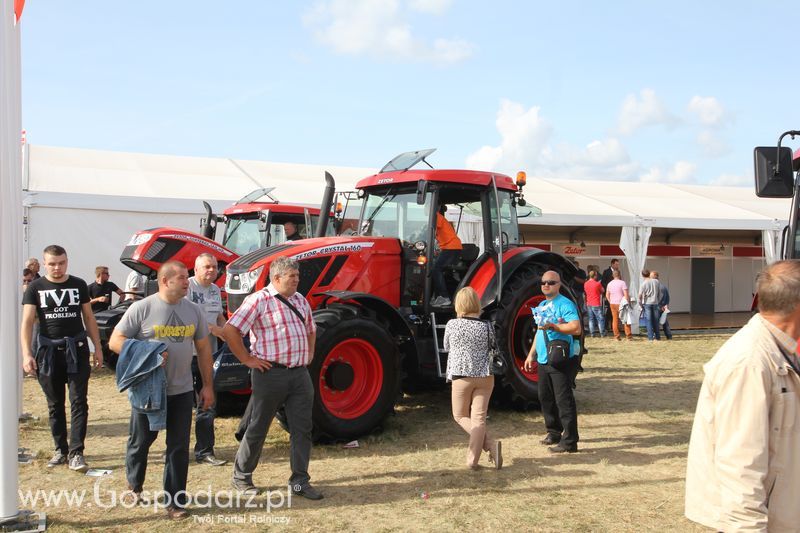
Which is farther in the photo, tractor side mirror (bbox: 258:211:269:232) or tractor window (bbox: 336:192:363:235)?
tractor side mirror (bbox: 258:211:269:232)

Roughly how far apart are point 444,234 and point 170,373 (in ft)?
10.2

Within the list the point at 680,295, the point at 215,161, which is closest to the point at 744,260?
the point at 680,295

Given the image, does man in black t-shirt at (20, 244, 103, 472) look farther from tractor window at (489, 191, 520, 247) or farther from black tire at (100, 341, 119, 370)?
black tire at (100, 341, 119, 370)

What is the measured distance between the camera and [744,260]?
66.0 ft

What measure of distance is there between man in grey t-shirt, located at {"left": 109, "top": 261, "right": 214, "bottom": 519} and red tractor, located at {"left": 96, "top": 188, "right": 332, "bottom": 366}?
4112mm

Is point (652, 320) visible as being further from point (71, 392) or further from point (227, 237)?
point (71, 392)

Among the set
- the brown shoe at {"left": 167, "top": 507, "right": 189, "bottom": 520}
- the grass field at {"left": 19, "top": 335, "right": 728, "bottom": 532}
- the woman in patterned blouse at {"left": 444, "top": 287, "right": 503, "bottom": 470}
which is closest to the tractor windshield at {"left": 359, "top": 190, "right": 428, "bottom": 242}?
the woman in patterned blouse at {"left": 444, "top": 287, "right": 503, "bottom": 470}

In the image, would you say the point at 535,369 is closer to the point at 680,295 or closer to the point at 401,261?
the point at 401,261

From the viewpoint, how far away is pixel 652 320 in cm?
1328

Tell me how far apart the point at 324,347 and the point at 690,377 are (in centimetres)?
596

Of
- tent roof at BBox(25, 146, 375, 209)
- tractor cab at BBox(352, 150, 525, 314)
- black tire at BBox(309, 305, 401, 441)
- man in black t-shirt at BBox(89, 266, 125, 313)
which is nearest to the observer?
black tire at BBox(309, 305, 401, 441)

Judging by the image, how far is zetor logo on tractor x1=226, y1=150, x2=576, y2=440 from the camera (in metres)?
5.30

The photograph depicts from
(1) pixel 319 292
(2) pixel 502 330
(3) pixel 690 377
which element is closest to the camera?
(1) pixel 319 292

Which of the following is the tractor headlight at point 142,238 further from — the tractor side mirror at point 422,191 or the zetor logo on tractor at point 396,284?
the tractor side mirror at point 422,191
